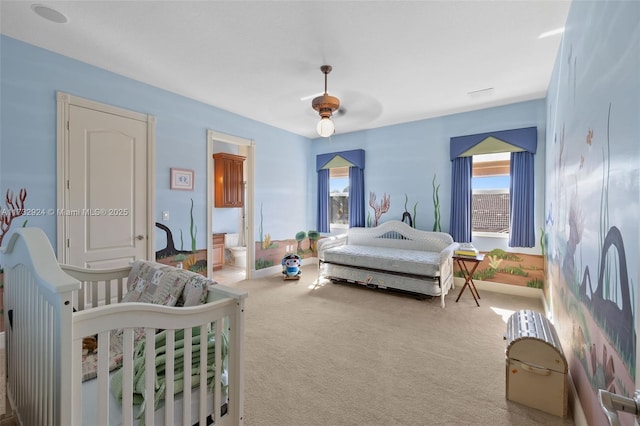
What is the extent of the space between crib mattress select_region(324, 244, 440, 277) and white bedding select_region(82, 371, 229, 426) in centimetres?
279

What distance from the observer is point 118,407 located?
116cm

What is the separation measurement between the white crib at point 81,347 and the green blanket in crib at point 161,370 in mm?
20

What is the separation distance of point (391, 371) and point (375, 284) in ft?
6.25

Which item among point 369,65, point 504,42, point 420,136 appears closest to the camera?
point 504,42

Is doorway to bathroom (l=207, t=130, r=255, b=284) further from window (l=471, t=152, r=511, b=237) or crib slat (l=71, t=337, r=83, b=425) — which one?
window (l=471, t=152, r=511, b=237)

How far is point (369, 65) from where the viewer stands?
285 cm

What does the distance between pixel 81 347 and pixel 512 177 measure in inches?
179

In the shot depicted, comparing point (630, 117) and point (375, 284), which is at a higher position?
point (630, 117)

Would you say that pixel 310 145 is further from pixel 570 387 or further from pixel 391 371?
pixel 570 387

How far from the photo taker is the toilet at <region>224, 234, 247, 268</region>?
18.4 feet

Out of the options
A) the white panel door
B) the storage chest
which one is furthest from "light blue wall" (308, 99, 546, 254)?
the white panel door

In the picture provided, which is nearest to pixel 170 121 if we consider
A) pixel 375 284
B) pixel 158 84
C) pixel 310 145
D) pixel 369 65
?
pixel 158 84

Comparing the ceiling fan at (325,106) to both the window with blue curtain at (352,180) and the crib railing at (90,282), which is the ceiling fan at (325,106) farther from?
the window with blue curtain at (352,180)

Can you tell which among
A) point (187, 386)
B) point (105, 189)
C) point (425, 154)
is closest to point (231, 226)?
point (105, 189)
